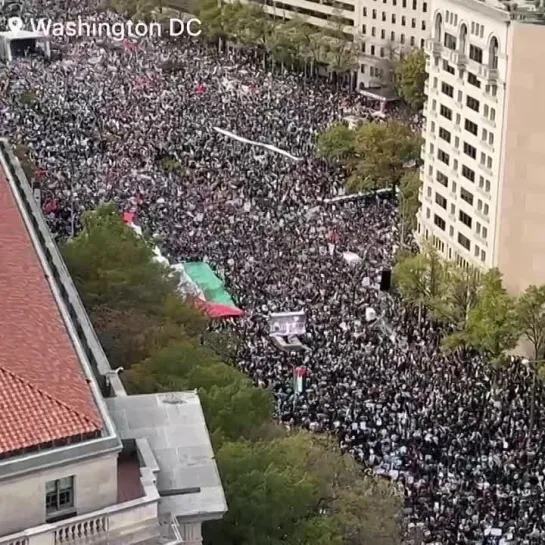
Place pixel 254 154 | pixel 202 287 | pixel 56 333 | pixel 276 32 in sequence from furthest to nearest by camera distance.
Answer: pixel 276 32
pixel 254 154
pixel 202 287
pixel 56 333

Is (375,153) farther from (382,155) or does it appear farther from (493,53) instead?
(493,53)

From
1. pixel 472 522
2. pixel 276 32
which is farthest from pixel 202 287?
pixel 276 32

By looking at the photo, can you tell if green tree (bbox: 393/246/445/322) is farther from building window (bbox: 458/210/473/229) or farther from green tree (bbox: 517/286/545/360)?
green tree (bbox: 517/286/545/360)

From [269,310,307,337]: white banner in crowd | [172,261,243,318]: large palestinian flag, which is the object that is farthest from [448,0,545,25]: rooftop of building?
[172,261,243,318]: large palestinian flag

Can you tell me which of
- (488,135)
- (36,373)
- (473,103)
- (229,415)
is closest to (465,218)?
(488,135)

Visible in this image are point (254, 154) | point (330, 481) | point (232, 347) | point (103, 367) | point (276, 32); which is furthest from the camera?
point (276, 32)

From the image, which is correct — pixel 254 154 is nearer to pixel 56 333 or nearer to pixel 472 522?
pixel 472 522
